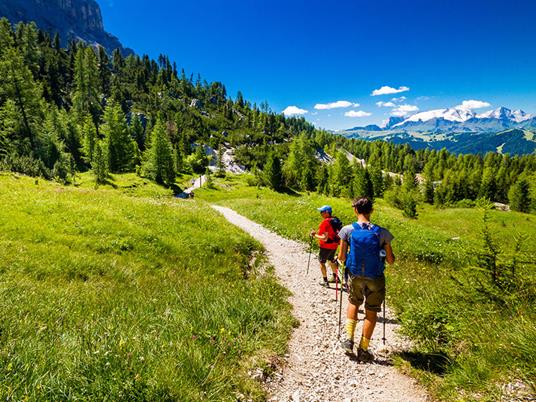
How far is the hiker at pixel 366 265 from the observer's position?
20.5ft

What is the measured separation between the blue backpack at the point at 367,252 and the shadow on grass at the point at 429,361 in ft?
6.47

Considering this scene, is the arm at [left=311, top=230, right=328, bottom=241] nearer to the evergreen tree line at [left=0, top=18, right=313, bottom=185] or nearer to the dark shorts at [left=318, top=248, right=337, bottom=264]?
the dark shorts at [left=318, top=248, right=337, bottom=264]

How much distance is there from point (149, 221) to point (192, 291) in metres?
8.82

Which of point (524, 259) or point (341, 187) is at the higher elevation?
point (524, 259)

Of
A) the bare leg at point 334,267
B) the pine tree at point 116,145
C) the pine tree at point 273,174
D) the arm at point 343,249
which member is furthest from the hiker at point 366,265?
the pine tree at point 116,145

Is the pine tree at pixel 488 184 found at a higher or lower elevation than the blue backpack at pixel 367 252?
lower

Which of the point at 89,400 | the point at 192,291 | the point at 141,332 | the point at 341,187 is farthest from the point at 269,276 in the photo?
the point at 341,187

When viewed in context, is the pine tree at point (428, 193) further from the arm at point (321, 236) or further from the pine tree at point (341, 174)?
the arm at point (321, 236)

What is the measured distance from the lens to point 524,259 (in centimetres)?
609

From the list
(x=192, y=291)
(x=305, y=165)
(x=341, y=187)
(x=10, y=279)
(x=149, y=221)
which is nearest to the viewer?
(x=10, y=279)

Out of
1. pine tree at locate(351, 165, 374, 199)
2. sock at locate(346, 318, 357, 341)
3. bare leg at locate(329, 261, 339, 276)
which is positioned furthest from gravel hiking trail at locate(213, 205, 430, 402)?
pine tree at locate(351, 165, 374, 199)

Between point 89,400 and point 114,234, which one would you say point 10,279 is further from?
point 89,400

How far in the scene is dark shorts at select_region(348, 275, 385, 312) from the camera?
20.9ft

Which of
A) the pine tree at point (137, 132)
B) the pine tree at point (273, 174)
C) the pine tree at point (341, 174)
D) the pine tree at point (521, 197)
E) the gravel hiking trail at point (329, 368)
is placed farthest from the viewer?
the pine tree at point (137, 132)
